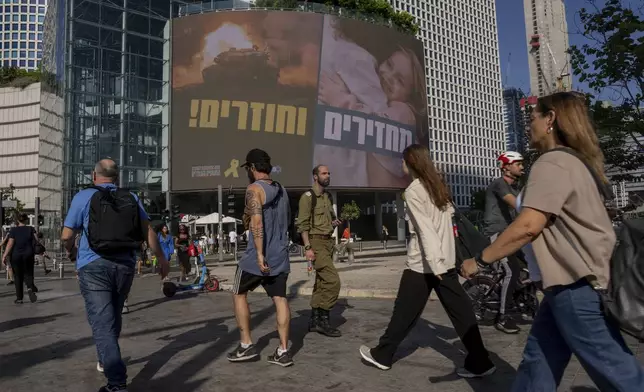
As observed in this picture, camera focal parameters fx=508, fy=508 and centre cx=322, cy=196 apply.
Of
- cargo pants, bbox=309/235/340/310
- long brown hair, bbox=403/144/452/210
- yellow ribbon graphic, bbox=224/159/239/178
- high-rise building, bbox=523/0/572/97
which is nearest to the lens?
long brown hair, bbox=403/144/452/210

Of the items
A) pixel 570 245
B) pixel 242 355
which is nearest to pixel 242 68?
pixel 242 355

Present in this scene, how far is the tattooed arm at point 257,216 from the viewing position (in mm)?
4254

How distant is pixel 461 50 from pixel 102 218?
396 feet

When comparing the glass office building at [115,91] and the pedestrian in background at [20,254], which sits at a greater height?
the glass office building at [115,91]

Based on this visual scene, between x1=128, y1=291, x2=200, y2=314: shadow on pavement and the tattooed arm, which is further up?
the tattooed arm

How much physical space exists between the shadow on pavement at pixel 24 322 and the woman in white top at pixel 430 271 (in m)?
5.31

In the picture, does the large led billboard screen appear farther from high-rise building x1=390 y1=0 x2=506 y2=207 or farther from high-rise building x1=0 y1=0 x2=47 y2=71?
high-rise building x1=0 y1=0 x2=47 y2=71

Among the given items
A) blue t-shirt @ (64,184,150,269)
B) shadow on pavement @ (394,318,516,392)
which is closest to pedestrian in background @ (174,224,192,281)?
shadow on pavement @ (394,318,516,392)

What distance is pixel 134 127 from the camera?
138 ft

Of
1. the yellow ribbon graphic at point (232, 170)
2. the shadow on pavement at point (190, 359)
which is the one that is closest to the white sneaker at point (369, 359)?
the shadow on pavement at point (190, 359)

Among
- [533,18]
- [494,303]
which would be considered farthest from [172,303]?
[533,18]

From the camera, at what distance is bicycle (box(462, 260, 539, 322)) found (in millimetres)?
5832

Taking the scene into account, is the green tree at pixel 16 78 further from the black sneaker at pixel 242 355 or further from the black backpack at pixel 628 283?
the black backpack at pixel 628 283

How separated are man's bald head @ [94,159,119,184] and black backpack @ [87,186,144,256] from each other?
148mm
